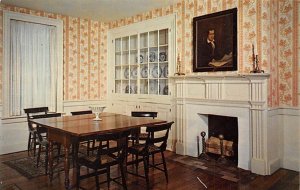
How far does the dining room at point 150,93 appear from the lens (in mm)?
3355

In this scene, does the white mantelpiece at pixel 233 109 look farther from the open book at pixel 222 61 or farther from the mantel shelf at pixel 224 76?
the open book at pixel 222 61

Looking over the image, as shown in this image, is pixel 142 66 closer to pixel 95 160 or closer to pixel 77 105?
pixel 77 105

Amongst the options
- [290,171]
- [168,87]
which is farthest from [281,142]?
[168,87]

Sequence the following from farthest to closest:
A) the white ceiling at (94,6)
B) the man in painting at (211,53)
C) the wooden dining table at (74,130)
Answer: the white ceiling at (94,6) < the man in painting at (211,53) < the wooden dining table at (74,130)

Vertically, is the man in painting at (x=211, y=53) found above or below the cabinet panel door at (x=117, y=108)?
above

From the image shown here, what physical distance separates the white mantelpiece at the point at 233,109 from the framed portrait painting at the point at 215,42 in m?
0.23

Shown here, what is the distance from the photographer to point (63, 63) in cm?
554

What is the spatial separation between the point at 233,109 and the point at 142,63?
2349 mm

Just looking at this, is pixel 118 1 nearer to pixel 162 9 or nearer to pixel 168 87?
pixel 162 9

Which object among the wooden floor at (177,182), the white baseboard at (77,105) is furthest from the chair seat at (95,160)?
the white baseboard at (77,105)

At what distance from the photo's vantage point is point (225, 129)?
14.5 feet

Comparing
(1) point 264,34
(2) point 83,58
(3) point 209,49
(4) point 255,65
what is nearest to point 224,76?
(4) point 255,65

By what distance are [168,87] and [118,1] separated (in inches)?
72.7

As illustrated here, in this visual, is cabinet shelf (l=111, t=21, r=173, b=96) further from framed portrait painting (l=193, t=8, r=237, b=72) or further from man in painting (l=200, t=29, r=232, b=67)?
man in painting (l=200, t=29, r=232, b=67)
